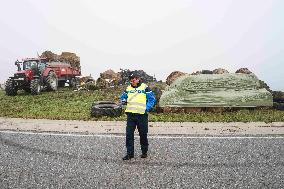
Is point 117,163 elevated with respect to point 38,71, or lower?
lower

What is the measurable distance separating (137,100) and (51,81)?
691 inches

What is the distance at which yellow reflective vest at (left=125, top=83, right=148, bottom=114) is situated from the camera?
318 inches

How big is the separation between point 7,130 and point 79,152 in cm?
449

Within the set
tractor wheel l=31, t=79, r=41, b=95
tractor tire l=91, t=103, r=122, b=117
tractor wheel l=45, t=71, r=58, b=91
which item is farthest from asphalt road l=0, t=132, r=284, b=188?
tractor wheel l=45, t=71, r=58, b=91

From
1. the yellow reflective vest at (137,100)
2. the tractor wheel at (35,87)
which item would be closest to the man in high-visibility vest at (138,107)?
the yellow reflective vest at (137,100)

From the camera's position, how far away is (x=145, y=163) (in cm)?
738

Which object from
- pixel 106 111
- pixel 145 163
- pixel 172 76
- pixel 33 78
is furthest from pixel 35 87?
pixel 145 163

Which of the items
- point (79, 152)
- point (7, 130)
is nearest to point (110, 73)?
point (7, 130)

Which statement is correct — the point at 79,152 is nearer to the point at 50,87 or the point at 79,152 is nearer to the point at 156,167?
the point at 156,167

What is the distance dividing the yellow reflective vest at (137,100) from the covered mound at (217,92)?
8019mm

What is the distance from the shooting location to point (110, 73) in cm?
3212

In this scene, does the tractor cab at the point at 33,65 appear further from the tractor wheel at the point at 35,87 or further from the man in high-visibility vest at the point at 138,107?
the man in high-visibility vest at the point at 138,107

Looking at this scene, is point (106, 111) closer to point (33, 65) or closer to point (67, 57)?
point (33, 65)

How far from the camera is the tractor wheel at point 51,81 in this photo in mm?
24312
